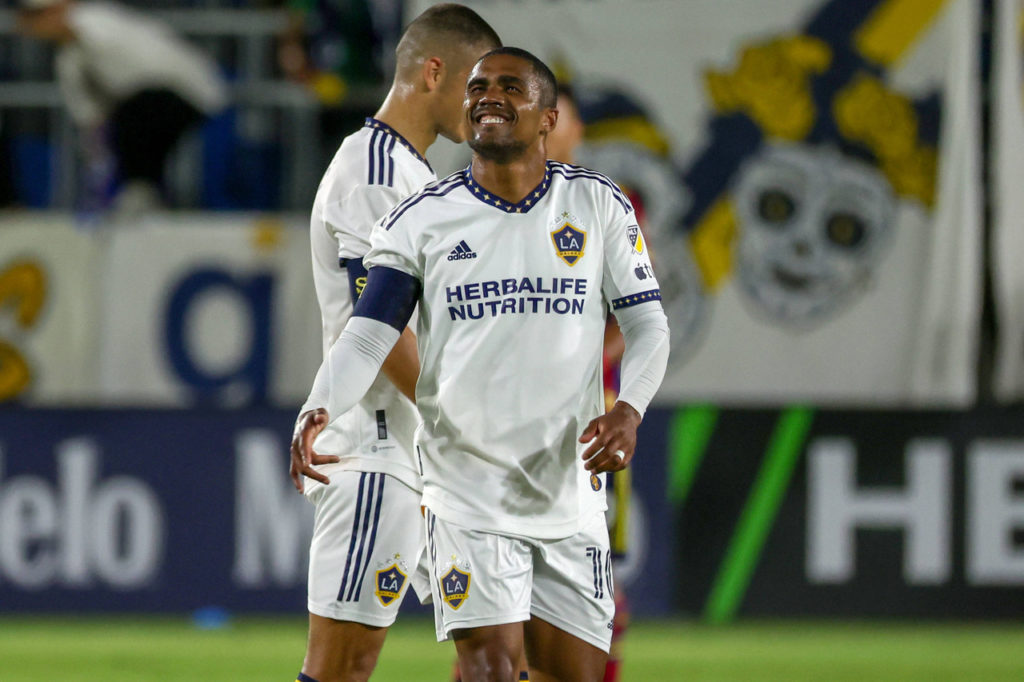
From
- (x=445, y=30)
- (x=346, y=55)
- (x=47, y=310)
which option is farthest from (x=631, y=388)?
(x=346, y=55)

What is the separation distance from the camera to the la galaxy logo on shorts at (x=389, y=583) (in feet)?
→ 13.5

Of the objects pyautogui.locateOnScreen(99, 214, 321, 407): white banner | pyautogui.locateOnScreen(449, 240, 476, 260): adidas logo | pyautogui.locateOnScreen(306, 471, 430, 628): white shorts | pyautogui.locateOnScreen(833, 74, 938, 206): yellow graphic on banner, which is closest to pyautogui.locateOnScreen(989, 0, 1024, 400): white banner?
pyautogui.locateOnScreen(833, 74, 938, 206): yellow graphic on banner

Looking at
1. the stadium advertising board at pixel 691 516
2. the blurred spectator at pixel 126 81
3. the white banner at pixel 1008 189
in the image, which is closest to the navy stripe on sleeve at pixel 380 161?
the stadium advertising board at pixel 691 516

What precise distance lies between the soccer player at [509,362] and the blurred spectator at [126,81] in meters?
6.60

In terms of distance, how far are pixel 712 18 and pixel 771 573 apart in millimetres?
3320

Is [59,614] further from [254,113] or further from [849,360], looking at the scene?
[849,360]

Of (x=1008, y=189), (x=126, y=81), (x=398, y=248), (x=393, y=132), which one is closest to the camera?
(x=398, y=248)

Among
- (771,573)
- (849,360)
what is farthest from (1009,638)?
(849,360)

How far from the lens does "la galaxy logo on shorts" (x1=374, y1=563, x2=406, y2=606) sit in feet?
13.5

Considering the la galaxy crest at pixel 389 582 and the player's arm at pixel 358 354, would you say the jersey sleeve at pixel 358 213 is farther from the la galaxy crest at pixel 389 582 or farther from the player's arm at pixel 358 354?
the la galaxy crest at pixel 389 582

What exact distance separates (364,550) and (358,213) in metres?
0.85

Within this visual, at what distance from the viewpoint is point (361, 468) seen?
4160 mm

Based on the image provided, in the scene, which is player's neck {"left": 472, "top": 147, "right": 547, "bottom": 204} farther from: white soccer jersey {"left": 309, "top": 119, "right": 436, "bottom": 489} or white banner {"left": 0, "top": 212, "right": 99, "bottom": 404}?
white banner {"left": 0, "top": 212, "right": 99, "bottom": 404}

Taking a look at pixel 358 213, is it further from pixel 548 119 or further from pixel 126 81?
pixel 126 81
